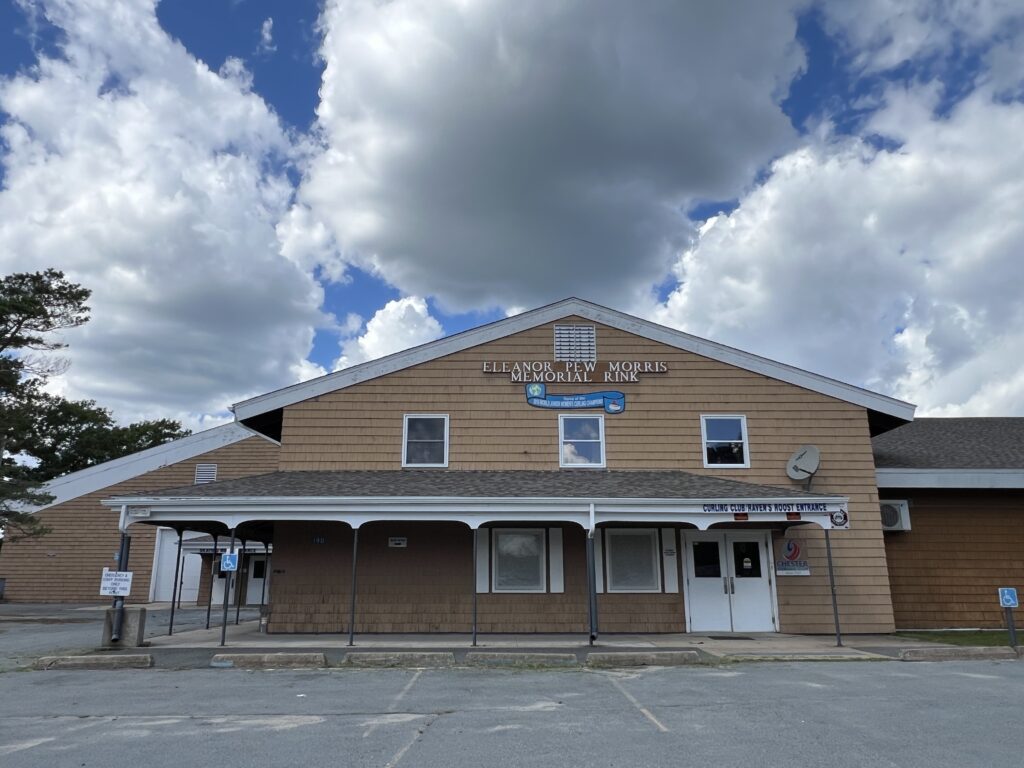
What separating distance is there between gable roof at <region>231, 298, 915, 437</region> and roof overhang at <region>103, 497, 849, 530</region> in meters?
3.11

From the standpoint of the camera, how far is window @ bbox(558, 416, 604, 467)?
16.1m

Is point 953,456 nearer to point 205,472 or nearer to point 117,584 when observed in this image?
point 117,584

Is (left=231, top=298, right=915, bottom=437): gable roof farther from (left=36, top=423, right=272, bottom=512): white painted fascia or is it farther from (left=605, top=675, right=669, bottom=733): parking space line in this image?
(left=36, top=423, right=272, bottom=512): white painted fascia

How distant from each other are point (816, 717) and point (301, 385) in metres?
12.0

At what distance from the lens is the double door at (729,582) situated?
15.4 m

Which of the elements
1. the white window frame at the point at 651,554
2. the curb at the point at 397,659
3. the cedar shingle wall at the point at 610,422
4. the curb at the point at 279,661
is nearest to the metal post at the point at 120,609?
the curb at the point at 279,661

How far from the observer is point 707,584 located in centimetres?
1549

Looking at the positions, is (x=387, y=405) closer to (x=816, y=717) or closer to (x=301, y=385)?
(x=301, y=385)

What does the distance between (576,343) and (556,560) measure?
468 centimetres

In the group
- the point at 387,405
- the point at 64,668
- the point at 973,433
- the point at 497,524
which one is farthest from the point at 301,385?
the point at 973,433

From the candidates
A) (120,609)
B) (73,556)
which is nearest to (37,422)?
(73,556)

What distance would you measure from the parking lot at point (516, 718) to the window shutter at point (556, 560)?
15.4 feet

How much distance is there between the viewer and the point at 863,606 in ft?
50.3

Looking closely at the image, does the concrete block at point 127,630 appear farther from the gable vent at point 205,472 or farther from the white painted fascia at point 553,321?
the gable vent at point 205,472
